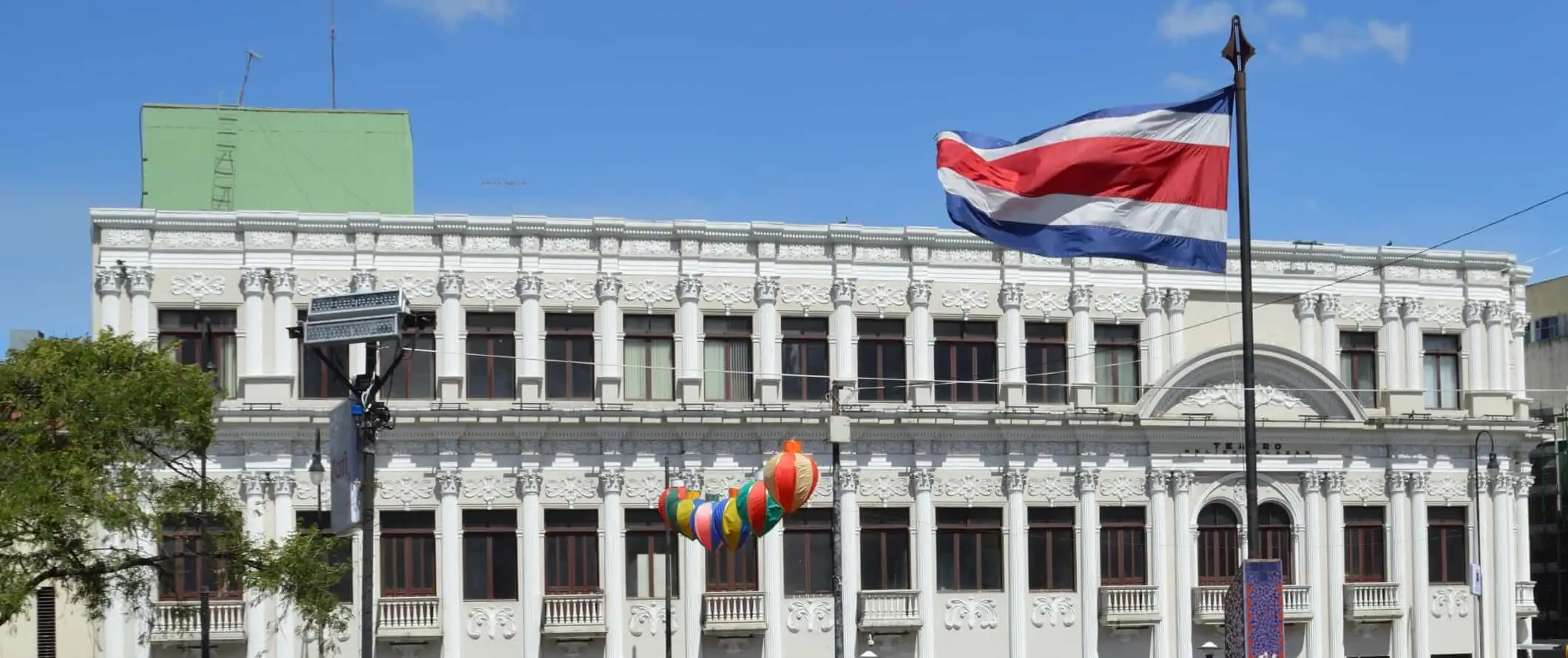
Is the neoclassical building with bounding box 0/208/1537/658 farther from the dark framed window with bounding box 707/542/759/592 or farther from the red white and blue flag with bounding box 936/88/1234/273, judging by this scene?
the red white and blue flag with bounding box 936/88/1234/273

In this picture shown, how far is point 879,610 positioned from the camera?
52.5m

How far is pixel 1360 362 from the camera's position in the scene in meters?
57.2

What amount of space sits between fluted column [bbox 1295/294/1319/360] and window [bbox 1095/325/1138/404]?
177 inches

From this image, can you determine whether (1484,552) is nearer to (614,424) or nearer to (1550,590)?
(1550,590)

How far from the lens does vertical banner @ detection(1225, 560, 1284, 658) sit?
26.2m

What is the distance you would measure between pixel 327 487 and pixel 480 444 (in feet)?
12.0

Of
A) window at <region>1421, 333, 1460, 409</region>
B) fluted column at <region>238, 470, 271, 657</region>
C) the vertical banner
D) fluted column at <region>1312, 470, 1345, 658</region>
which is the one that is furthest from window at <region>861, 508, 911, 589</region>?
the vertical banner

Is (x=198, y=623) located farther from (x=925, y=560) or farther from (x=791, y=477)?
(x=791, y=477)

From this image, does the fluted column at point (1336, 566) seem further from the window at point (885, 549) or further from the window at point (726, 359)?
the window at point (726, 359)

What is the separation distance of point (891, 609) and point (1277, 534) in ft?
34.9

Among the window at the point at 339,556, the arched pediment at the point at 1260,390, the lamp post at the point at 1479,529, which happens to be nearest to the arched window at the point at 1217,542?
the arched pediment at the point at 1260,390

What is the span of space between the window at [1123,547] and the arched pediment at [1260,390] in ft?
8.71

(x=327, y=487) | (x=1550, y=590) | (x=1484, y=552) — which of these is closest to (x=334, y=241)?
(x=327, y=487)

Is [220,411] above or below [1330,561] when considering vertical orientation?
above
